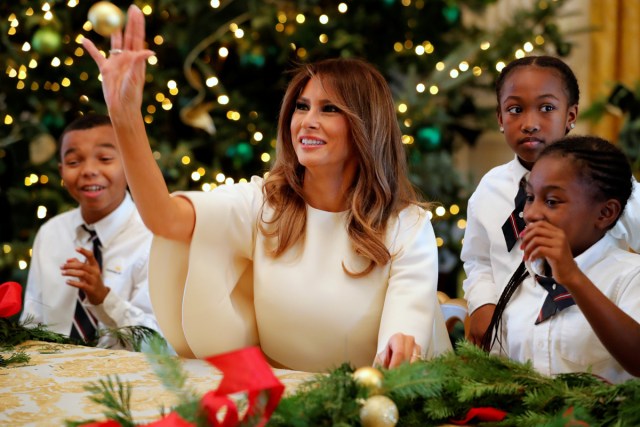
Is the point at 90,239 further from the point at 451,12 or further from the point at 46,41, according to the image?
the point at 451,12

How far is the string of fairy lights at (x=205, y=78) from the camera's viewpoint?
438 cm

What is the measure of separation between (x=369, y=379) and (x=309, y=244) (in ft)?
3.09

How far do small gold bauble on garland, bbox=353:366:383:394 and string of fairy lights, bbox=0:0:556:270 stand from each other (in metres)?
3.01

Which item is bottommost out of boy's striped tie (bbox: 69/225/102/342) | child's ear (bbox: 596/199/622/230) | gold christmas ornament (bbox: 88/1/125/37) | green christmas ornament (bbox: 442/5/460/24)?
boy's striped tie (bbox: 69/225/102/342)

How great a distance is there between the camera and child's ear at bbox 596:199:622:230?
202cm

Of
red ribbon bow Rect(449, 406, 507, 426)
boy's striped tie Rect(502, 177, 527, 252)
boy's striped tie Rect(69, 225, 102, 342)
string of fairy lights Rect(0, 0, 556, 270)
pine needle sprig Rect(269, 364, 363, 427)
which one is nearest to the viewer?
pine needle sprig Rect(269, 364, 363, 427)

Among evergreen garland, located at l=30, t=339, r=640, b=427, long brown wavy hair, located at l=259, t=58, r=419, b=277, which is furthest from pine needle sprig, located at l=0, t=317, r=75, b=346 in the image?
evergreen garland, located at l=30, t=339, r=640, b=427

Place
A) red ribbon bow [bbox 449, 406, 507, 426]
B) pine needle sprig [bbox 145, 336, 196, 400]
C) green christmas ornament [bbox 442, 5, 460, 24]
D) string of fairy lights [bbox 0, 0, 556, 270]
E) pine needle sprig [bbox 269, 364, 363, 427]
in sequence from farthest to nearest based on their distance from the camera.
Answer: green christmas ornament [bbox 442, 5, 460, 24], string of fairy lights [bbox 0, 0, 556, 270], red ribbon bow [bbox 449, 406, 507, 426], pine needle sprig [bbox 269, 364, 363, 427], pine needle sprig [bbox 145, 336, 196, 400]

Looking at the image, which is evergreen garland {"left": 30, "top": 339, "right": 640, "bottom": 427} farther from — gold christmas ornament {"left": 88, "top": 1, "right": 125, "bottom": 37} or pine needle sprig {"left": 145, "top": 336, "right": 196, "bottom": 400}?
gold christmas ornament {"left": 88, "top": 1, "right": 125, "bottom": 37}

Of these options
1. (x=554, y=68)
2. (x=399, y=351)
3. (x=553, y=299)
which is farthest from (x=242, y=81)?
(x=399, y=351)

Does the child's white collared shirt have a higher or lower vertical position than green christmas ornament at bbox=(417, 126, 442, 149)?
lower

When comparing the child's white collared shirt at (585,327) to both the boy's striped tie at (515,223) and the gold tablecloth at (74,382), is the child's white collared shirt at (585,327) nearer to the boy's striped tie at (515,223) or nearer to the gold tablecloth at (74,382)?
the boy's striped tie at (515,223)

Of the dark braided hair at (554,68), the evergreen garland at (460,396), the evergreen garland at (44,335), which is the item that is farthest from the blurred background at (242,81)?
the evergreen garland at (460,396)

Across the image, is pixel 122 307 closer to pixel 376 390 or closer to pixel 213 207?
pixel 213 207
